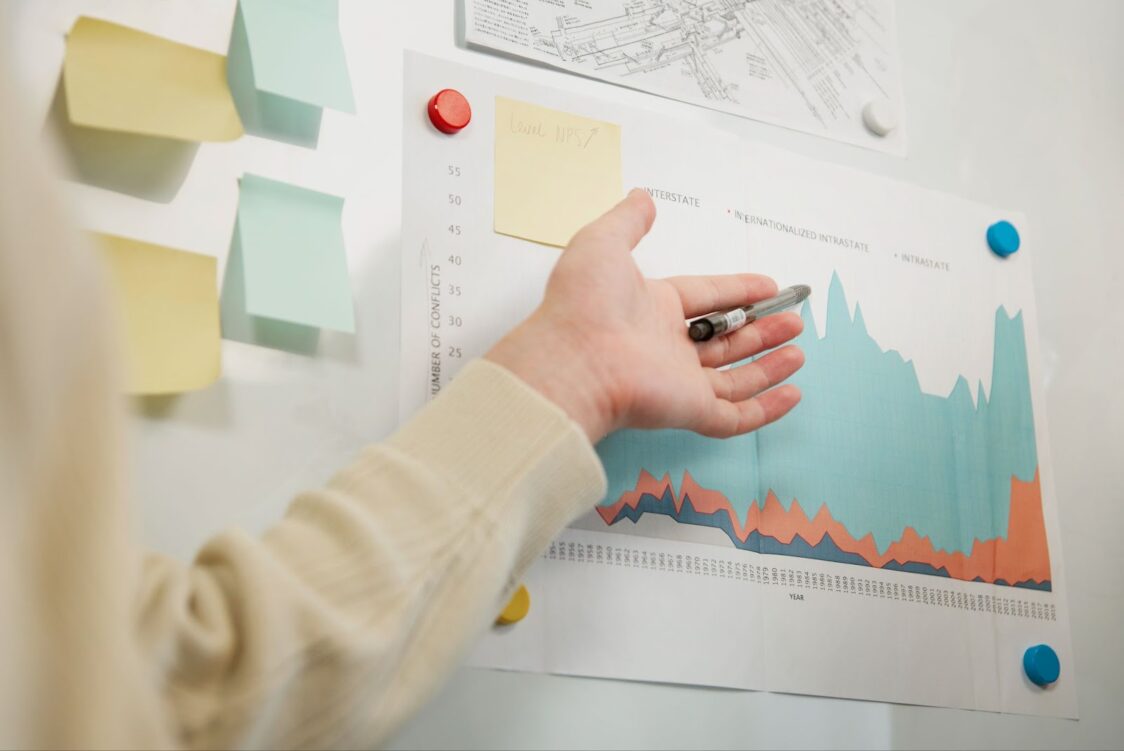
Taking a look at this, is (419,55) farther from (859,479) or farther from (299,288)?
(859,479)

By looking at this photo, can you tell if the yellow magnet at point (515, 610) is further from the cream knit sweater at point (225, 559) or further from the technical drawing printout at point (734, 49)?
the technical drawing printout at point (734, 49)

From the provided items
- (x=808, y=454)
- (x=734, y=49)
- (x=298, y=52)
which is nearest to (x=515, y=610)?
(x=808, y=454)

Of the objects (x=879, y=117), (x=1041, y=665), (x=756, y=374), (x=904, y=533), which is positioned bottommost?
(x=1041, y=665)

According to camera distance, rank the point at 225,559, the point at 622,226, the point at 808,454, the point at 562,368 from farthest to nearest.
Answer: the point at 808,454
the point at 622,226
the point at 562,368
the point at 225,559

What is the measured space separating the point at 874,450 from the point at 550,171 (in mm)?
350

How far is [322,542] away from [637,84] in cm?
54

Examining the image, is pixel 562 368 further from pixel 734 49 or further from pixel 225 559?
pixel 734 49

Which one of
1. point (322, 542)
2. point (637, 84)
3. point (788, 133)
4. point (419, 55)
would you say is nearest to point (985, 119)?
point (788, 133)

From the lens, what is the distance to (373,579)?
464 mm

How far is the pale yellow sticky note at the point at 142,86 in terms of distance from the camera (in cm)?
66

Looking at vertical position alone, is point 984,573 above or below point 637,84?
below

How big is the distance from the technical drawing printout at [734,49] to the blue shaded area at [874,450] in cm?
18

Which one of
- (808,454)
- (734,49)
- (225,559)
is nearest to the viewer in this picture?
(225,559)

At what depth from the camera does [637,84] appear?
2.88ft
